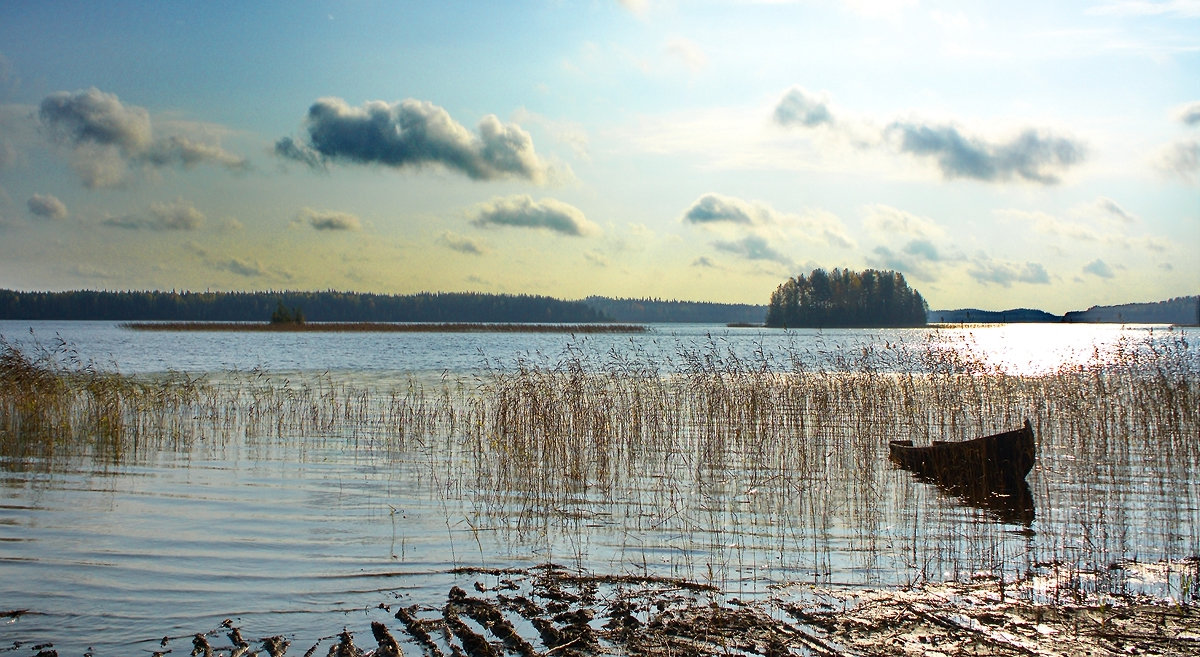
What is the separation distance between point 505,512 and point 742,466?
16.2 ft

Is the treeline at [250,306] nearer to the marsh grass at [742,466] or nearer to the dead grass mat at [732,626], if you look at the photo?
the marsh grass at [742,466]

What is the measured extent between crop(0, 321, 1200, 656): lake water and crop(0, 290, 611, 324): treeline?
151 m

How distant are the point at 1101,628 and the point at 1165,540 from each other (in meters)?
4.04

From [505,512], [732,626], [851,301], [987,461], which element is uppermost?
[851,301]

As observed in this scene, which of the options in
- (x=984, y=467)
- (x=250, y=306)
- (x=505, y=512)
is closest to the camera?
(x=505, y=512)

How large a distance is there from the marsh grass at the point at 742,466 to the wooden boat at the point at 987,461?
0.44 meters

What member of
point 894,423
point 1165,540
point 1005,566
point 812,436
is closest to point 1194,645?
point 1005,566

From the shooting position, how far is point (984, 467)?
1238 cm

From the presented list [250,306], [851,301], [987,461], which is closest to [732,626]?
[987,461]

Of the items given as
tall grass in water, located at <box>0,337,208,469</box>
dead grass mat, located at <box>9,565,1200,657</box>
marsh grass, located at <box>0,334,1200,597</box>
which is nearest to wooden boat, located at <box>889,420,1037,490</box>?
marsh grass, located at <box>0,334,1200,597</box>

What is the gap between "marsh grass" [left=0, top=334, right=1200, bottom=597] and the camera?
334 inches

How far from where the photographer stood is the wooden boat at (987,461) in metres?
12.5

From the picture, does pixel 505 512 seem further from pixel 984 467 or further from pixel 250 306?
pixel 250 306

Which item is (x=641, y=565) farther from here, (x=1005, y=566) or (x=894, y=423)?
(x=894, y=423)
